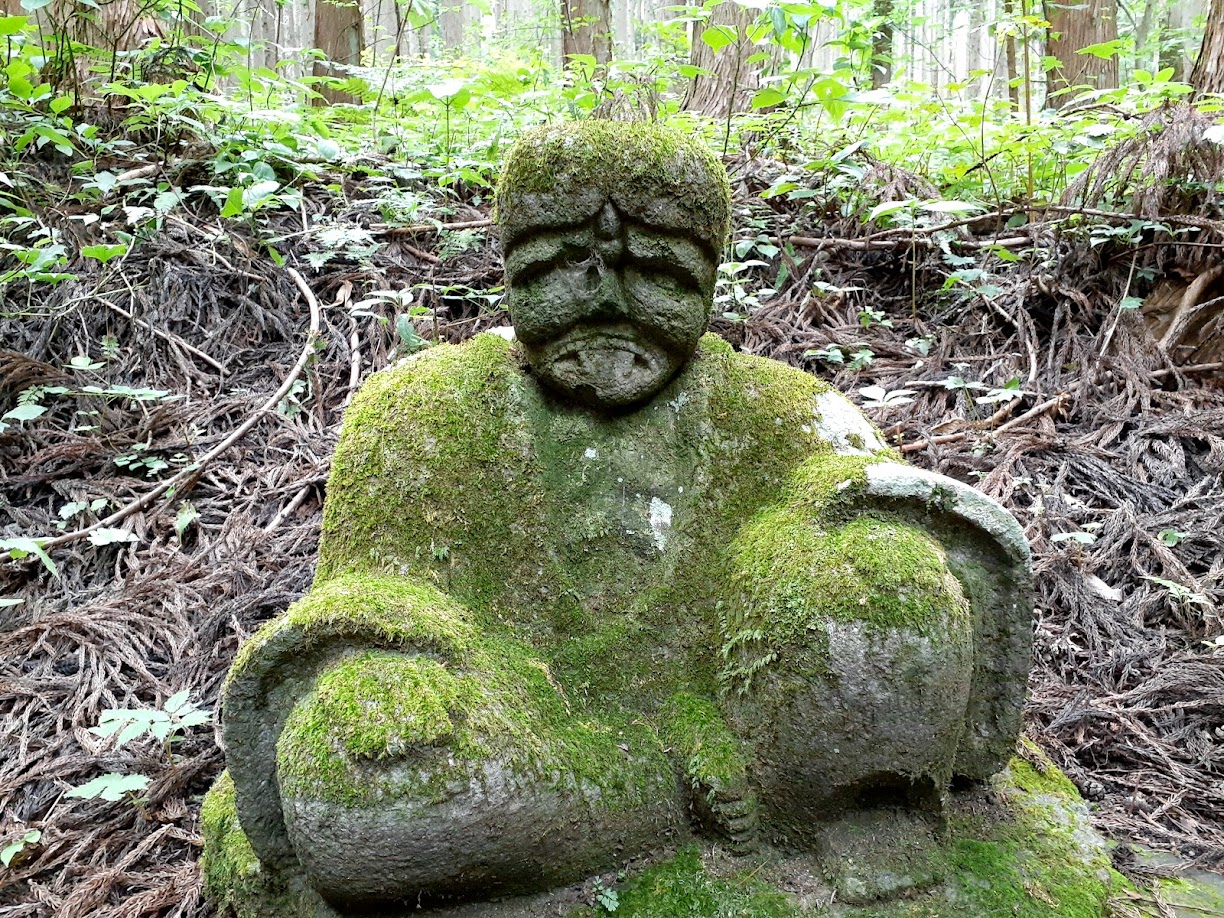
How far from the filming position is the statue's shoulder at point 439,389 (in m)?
2.66

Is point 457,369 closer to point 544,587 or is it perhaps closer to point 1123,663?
point 544,587

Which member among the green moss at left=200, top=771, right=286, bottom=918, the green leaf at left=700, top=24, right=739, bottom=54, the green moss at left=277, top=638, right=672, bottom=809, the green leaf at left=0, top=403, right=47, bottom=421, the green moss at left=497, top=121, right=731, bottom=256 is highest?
the green leaf at left=700, top=24, right=739, bottom=54

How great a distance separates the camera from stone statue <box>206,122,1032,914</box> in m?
2.11

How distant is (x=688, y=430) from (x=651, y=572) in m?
0.43

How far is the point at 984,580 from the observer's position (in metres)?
2.52

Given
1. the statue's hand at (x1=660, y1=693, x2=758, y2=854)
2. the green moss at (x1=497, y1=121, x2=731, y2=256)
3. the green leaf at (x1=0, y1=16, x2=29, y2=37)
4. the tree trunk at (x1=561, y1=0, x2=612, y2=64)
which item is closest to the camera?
the statue's hand at (x1=660, y1=693, x2=758, y2=854)

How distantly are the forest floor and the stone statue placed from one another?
1.00 m

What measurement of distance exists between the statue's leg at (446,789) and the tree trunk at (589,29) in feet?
28.9

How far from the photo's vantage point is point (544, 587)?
2605mm

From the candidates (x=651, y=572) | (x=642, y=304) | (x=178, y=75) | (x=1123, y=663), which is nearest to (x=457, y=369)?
(x=642, y=304)

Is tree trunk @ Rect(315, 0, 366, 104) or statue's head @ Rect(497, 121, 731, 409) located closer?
statue's head @ Rect(497, 121, 731, 409)

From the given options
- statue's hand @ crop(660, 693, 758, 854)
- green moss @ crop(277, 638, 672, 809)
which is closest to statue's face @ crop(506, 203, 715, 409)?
green moss @ crop(277, 638, 672, 809)

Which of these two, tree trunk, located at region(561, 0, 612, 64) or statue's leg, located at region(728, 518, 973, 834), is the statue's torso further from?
tree trunk, located at region(561, 0, 612, 64)

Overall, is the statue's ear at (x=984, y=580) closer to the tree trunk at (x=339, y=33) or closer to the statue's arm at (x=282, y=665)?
the statue's arm at (x=282, y=665)
